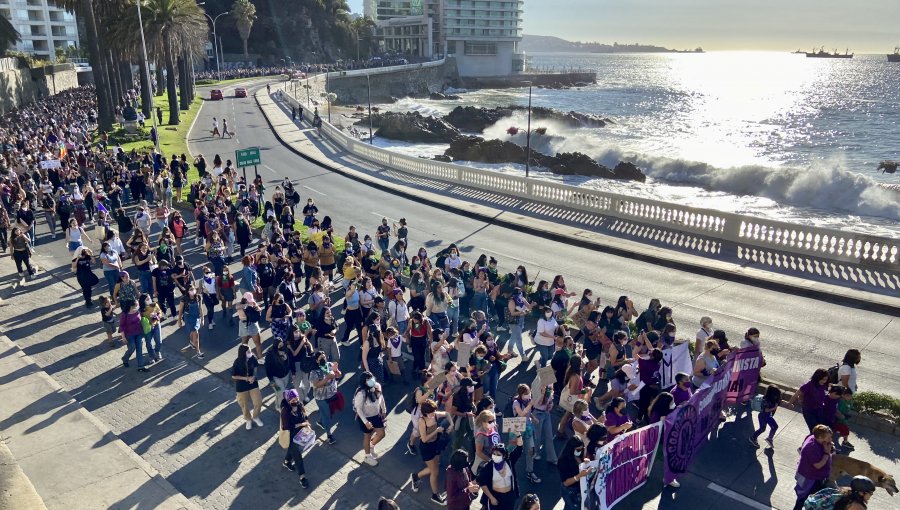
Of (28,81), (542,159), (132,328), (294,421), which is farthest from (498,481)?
(28,81)

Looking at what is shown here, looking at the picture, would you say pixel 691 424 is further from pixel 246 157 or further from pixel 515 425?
pixel 246 157

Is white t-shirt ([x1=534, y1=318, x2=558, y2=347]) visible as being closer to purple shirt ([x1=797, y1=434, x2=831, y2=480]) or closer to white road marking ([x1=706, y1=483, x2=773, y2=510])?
white road marking ([x1=706, y1=483, x2=773, y2=510])

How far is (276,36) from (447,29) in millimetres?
60221

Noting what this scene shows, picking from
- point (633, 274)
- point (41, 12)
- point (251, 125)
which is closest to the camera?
point (633, 274)

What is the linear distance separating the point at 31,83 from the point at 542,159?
5410 cm

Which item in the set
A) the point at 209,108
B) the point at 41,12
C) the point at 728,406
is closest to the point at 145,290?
the point at 728,406

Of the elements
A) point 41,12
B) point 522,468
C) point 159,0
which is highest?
point 41,12

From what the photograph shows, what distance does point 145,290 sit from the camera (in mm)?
16156

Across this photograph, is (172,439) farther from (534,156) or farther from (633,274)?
(534,156)

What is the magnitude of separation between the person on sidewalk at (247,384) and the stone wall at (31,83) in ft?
194

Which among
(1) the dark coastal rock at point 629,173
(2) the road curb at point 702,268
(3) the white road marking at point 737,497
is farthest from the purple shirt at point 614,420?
(1) the dark coastal rock at point 629,173

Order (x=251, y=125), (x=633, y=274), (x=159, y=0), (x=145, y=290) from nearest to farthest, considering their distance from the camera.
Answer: (x=145, y=290)
(x=633, y=274)
(x=159, y=0)
(x=251, y=125)

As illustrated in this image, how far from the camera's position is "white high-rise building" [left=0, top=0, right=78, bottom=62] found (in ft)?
365

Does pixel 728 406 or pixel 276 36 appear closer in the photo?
pixel 728 406
